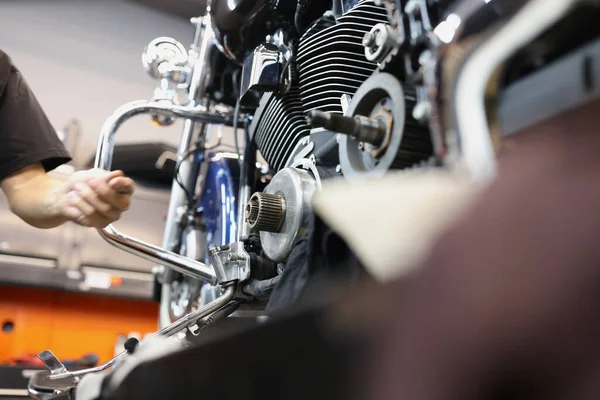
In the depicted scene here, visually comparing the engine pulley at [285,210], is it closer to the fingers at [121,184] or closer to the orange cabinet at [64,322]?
the fingers at [121,184]

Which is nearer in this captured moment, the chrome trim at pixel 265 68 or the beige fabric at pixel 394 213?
the beige fabric at pixel 394 213

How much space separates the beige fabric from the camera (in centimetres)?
22

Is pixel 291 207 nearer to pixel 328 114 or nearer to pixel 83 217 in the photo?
pixel 328 114

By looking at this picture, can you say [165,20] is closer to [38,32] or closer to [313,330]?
[38,32]

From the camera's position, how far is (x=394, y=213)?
237 millimetres

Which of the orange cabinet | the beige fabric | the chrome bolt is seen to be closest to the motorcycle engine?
the chrome bolt

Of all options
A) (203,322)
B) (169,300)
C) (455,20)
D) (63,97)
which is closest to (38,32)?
(63,97)

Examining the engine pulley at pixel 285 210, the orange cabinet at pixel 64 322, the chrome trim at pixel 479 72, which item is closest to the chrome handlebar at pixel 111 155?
the engine pulley at pixel 285 210

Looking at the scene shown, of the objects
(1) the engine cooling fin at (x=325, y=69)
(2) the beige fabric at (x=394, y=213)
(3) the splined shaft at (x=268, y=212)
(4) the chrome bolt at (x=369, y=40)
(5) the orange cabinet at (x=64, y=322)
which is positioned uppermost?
(1) the engine cooling fin at (x=325, y=69)

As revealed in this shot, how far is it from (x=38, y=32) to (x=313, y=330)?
2671 millimetres

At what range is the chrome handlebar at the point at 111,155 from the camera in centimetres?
74

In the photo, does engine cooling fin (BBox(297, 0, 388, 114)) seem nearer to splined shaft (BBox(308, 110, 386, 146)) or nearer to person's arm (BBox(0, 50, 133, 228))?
splined shaft (BBox(308, 110, 386, 146))

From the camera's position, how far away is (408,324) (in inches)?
7.8

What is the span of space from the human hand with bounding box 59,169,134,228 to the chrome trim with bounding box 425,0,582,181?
36 centimetres
